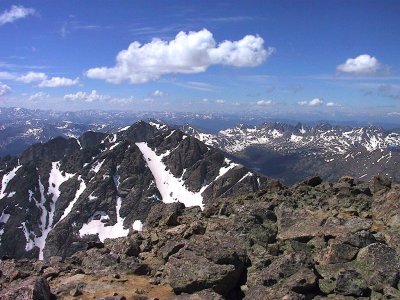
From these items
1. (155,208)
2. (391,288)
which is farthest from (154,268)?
(155,208)

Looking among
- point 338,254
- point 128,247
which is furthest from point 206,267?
point 128,247

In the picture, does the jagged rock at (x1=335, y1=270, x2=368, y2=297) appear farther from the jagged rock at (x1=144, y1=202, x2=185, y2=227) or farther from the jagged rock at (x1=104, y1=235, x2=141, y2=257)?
the jagged rock at (x1=144, y1=202, x2=185, y2=227)

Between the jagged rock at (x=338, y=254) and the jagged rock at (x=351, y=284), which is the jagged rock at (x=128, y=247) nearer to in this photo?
the jagged rock at (x=338, y=254)

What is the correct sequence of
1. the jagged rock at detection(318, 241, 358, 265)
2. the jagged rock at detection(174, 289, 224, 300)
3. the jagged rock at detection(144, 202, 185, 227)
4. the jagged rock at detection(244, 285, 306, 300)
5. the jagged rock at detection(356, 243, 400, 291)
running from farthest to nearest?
the jagged rock at detection(144, 202, 185, 227) → the jagged rock at detection(318, 241, 358, 265) → the jagged rock at detection(356, 243, 400, 291) → the jagged rock at detection(174, 289, 224, 300) → the jagged rock at detection(244, 285, 306, 300)

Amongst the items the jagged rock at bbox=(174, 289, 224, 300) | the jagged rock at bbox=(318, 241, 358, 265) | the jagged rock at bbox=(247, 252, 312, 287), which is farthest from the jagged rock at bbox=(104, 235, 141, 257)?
the jagged rock at bbox=(318, 241, 358, 265)

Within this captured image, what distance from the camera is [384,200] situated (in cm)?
3959

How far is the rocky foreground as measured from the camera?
24188mm

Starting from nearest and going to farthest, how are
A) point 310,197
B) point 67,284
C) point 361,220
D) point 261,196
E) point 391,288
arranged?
point 391,288 → point 67,284 → point 361,220 → point 310,197 → point 261,196

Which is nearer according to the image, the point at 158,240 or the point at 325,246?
the point at 325,246

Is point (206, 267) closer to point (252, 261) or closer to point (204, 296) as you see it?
point (204, 296)

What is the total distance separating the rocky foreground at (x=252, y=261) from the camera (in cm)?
2419

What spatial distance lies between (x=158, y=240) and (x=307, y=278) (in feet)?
58.8

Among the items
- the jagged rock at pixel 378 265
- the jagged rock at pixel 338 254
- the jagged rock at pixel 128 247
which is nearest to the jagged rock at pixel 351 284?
the jagged rock at pixel 378 265

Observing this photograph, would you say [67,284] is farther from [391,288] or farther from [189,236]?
[391,288]
